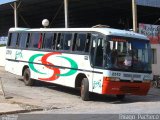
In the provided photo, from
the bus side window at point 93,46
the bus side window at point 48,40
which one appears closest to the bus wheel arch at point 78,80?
the bus side window at point 93,46

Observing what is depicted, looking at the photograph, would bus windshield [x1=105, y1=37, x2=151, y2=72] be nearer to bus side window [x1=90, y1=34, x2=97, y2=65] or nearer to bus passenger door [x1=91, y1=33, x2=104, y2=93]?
bus passenger door [x1=91, y1=33, x2=104, y2=93]

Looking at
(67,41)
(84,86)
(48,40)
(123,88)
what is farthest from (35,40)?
(123,88)

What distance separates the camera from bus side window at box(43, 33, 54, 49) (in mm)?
20967

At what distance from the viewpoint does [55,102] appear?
17297 mm

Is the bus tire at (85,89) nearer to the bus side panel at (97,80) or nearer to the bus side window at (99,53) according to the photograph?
the bus side panel at (97,80)

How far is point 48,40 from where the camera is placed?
2123cm

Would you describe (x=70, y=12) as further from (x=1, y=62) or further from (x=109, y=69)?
(x=109, y=69)

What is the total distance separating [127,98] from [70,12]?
65.1 ft

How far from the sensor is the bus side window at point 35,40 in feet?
71.9

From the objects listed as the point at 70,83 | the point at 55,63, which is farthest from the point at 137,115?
the point at 55,63

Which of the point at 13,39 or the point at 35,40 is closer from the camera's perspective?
the point at 35,40

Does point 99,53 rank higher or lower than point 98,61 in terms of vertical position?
higher

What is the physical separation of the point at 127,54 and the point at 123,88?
1.33 m

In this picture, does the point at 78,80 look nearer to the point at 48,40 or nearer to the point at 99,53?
the point at 99,53
